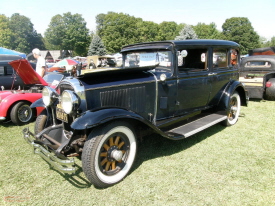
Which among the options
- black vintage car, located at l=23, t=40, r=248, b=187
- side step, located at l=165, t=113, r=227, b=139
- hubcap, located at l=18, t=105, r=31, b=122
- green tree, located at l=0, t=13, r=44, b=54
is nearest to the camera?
black vintage car, located at l=23, t=40, r=248, b=187

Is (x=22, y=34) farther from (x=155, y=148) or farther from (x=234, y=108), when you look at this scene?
(x=155, y=148)

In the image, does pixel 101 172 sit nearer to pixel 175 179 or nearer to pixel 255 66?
pixel 175 179

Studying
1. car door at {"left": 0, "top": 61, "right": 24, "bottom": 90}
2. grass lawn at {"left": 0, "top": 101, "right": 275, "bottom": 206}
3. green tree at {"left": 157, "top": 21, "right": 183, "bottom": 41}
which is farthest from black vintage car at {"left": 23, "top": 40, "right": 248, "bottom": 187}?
green tree at {"left": 157, "top": 21, "right": 183, "bottom": 41}

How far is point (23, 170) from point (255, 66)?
27.5 ft

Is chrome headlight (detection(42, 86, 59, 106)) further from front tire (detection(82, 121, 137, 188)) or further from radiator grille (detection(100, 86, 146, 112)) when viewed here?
front tire (detection(82, 121, 137, 188))

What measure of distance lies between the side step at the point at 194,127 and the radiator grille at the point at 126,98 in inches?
25.8

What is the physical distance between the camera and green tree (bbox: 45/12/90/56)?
183 feet

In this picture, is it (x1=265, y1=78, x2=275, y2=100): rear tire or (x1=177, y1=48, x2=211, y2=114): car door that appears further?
(x1=265, y1=78, x2=275, y2=100): rear tire

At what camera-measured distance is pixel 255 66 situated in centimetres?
814

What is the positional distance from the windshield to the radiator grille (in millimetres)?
546

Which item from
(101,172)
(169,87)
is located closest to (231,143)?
(169,87)

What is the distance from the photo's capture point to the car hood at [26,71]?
16.2ft

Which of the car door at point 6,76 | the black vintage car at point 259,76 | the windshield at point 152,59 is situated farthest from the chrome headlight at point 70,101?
the black vintage car at point 259,76

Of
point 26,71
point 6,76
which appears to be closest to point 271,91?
point 26,71
